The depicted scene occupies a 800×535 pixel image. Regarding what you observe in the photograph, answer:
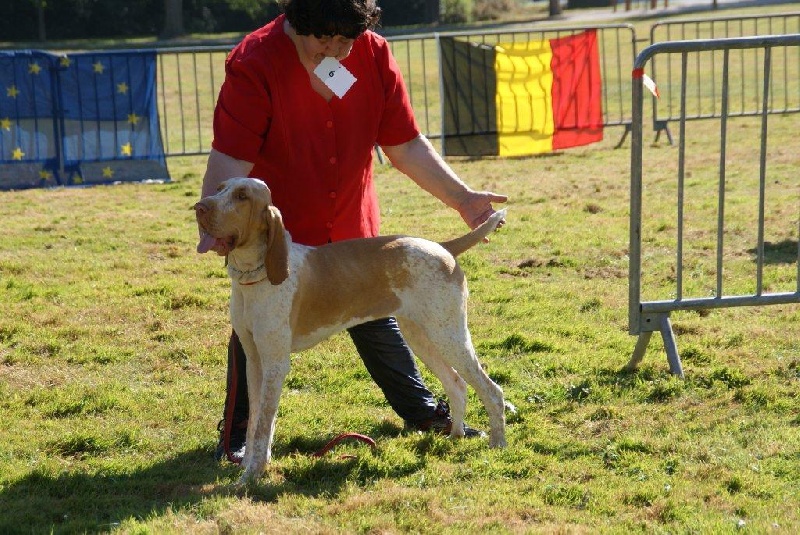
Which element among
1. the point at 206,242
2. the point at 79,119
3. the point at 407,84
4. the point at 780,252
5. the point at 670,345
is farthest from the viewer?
the point at 407,84

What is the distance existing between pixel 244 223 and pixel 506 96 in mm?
9851

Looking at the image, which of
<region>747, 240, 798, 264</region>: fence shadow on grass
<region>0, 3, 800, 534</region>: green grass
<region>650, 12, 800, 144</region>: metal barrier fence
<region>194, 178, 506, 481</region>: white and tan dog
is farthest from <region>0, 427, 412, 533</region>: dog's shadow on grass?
<region>650, 12, 800, 144</region>: metal barrier fence

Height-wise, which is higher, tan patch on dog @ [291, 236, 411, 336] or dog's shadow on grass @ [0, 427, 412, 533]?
tan patch on dog @ [291, 236, 411, 336]

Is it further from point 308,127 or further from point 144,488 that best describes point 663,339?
point 144,488

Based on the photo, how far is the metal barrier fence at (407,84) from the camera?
13930 millimetres

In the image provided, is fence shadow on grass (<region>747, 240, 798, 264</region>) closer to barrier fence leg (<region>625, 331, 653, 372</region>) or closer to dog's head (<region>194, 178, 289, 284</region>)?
barrier fence leg (<region>625, 331, 653, 372</region>)

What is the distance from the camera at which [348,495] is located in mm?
4059

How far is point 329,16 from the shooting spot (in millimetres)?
3916

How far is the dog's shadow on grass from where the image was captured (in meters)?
3.87

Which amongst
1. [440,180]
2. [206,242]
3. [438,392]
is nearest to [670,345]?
[438,392]

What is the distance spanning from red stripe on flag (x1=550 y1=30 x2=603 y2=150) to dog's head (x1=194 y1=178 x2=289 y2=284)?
9945 millimetres

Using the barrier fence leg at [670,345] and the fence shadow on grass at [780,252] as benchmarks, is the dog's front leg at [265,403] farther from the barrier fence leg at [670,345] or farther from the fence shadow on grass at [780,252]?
the fence shadow on grass at [780,252]

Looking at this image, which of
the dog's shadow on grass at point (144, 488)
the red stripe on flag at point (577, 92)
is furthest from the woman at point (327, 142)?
the red stripe on flag at point (577, 92)

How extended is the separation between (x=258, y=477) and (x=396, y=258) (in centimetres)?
103
